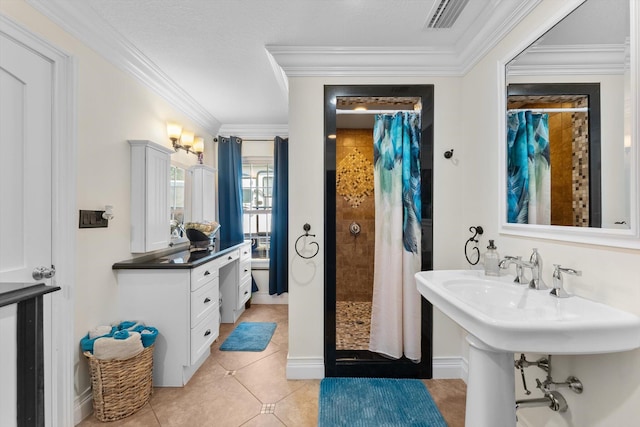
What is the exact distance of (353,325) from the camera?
8.38ft

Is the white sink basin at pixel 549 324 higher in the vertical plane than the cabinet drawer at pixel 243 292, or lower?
higher

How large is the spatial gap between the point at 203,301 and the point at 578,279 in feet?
7.72

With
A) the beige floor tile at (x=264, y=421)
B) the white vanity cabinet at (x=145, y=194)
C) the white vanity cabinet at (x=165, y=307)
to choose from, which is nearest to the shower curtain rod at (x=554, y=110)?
the beige floor tile at (x=264, y=421)

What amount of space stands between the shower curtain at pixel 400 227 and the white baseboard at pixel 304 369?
484mm

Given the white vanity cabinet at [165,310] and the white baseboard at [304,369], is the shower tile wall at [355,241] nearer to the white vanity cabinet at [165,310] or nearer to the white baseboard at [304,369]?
the white baseboard at [304,369]

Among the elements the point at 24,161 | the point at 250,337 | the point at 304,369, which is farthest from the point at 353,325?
the point at 24,161

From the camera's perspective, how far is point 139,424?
1649 millimetres

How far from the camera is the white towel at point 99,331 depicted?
1726 millimetres

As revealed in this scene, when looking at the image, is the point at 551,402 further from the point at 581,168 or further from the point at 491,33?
the point at 491,33

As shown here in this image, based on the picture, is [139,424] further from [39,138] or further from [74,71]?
[74,71]

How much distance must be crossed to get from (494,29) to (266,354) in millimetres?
2955

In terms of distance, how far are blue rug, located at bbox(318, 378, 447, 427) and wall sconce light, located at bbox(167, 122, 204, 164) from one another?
2.63 meters

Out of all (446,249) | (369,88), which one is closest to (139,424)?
(446,249)

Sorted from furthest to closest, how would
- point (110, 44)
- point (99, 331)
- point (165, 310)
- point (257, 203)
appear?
1. point (257, 203)
2. point (165, 310)
3. point (110, 44)
4. point (99, 331)
